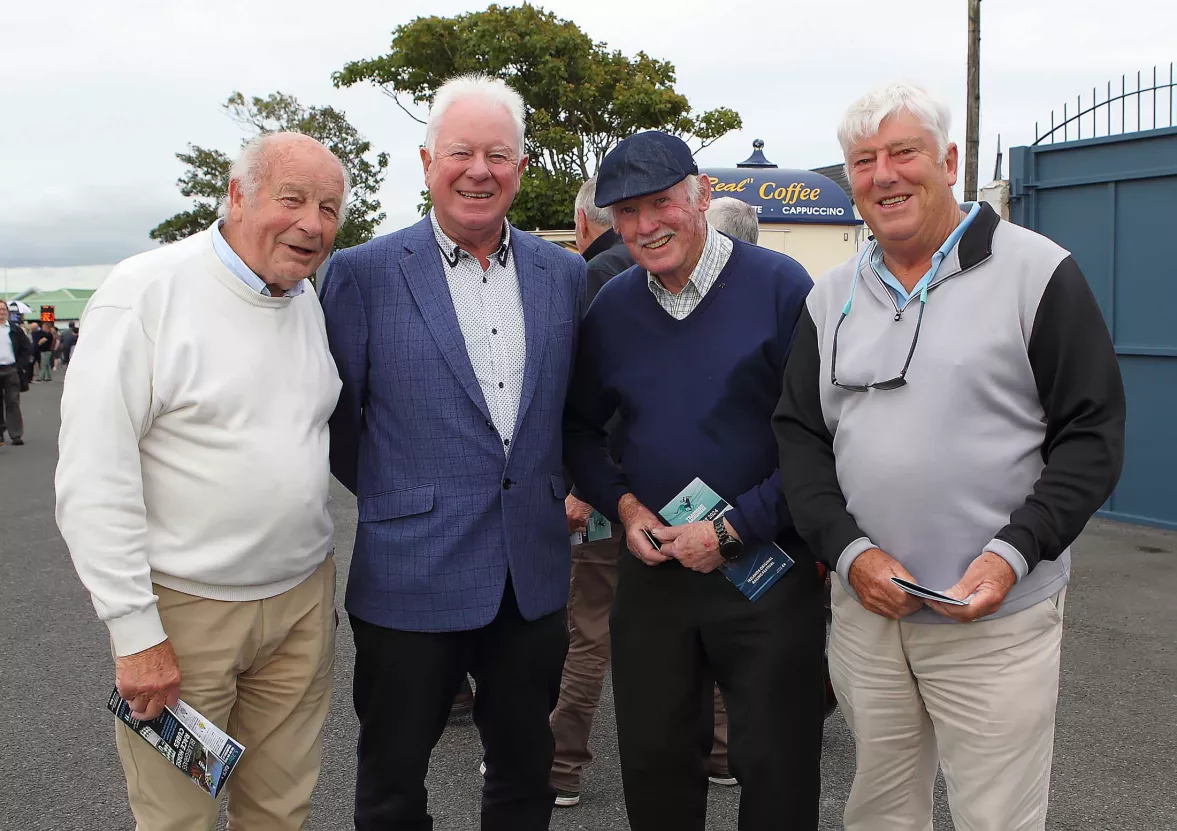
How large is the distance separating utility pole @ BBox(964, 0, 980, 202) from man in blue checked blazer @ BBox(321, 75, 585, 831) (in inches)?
417

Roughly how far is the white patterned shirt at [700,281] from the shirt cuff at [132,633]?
144 centimetres

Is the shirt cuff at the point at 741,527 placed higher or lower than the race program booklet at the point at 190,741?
higher

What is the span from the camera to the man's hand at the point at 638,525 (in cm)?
251

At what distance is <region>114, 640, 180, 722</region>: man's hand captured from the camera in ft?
6.86

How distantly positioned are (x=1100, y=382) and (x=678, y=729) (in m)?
1.33

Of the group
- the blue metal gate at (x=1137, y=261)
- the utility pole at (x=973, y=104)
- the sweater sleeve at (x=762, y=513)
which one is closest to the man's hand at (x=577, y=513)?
the sweater sleeve at (x=762, y=513)

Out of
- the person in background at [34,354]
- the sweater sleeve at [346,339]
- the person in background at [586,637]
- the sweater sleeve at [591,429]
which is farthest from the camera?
the person in background at [34,354]

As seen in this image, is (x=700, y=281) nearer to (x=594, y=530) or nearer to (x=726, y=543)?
(x=726, y=543)

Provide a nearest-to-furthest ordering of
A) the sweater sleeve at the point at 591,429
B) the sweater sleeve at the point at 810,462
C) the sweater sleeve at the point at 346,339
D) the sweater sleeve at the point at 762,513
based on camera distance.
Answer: the sweater sleeve at the point at 810,462 < the sweater sleeve at the point at 762,513 < the sweater sleeve at the point at 346,339 < the sweater sleeve at the point at 591,429

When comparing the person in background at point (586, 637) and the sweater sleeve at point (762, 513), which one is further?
the person in background at point (586, 637)

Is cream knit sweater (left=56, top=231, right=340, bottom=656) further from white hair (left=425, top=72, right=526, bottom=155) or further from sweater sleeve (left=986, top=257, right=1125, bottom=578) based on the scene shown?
sweater sleeve (left=986, top=257, right=1125, bottom=578)

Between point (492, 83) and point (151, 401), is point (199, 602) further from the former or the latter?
point (492, 83)

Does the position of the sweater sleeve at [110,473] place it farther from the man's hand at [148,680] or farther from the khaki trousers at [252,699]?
the khaki trousers at [252,699]

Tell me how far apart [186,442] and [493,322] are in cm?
82
